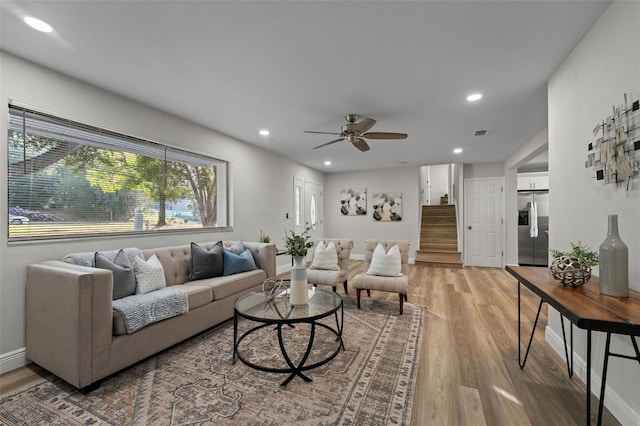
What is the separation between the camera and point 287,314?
7.06 feet

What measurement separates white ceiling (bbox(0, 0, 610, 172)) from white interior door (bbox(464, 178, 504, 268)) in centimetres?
306

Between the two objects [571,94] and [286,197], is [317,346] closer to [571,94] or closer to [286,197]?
[571,94]

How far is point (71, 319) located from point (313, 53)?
102 inches

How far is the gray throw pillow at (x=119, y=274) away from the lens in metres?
2.38

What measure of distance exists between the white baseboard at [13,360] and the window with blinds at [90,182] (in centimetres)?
91

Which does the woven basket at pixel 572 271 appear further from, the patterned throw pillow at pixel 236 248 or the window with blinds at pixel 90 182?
the window with blinds at pixel 90 182

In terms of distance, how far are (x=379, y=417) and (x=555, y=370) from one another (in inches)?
61.3

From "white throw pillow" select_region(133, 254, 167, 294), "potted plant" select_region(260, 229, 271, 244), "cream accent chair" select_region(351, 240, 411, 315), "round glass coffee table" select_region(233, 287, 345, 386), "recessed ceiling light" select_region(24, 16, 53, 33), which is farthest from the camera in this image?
"potted plant" select_region(260, 229, 271, 244)

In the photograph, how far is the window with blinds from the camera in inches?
91.9

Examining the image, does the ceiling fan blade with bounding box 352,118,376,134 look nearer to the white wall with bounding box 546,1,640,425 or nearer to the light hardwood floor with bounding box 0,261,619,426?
the white wall with bounding box 546,1,640,425

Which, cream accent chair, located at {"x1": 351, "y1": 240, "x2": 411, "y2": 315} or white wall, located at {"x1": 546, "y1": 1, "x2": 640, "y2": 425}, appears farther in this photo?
cream accent chair, located at {"x1": 351, "y1": 240, "x2": 411, "y2": 315}

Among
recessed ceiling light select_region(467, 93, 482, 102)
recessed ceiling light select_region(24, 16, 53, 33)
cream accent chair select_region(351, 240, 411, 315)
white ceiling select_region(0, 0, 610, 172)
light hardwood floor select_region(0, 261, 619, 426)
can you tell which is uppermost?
recessed ceiling light select_region(24, 16, 53, 33)

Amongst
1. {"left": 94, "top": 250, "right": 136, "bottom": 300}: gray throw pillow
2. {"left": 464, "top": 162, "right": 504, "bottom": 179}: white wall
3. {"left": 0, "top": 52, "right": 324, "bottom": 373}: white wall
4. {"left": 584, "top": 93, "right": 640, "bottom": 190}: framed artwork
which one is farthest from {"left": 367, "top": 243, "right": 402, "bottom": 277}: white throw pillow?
{"left": 464, "top": 162, "right": 504, "bottom": 179}: white wall

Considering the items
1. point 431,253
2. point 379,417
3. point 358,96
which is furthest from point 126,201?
point 431,253
